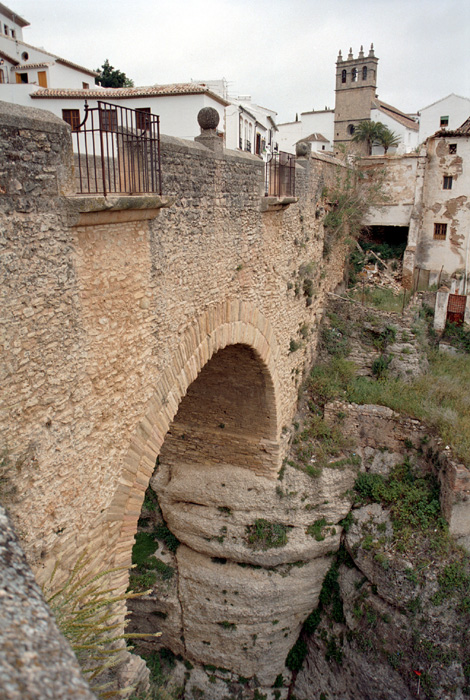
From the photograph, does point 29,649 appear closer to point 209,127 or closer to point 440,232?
point 209,127

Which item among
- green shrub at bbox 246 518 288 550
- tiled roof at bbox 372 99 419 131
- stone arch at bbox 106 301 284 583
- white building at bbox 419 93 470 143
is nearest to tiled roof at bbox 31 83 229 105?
stone arch at bbox 106 301 284 583

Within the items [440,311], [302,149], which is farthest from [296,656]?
[302,149]

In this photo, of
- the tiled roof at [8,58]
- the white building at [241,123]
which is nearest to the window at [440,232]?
the white building at [241,123]

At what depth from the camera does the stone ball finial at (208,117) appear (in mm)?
6715

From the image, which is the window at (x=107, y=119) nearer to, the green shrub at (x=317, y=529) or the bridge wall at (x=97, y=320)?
the bridge wall at (x=97, y=320)

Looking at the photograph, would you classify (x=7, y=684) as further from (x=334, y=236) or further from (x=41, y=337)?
(x=334, y=236)

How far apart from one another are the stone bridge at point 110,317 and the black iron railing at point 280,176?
16.5 inches

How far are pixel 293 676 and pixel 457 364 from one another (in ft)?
27.6

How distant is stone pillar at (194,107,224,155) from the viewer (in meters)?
6.73

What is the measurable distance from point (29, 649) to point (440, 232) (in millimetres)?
18331

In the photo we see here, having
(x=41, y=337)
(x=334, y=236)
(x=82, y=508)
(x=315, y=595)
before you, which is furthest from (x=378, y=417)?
(x=41, y=337)

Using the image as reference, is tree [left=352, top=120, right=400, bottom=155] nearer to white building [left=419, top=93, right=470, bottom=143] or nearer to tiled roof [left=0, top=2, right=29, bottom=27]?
white building [left=419, top=93, right=470, bottom=143]

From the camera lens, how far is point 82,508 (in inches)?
187

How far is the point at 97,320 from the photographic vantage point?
4.75 m
